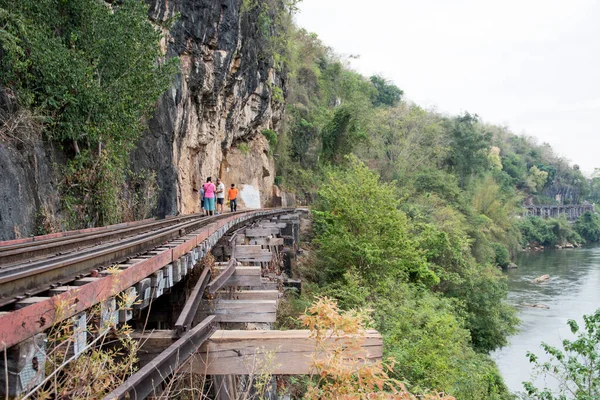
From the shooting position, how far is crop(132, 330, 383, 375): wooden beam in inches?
126

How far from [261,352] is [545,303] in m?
28.3

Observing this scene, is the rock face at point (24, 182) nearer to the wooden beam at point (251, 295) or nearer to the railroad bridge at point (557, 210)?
the wooden beam at point (251, 295)

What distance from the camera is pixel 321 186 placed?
25359 millimetres

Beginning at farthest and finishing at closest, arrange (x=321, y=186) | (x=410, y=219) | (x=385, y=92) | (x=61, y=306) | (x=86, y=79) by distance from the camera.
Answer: (x=385, y=92) → (x=410, y=219) → (x=321, y=186) → (x=86, y=79) → (x=61, y=306)

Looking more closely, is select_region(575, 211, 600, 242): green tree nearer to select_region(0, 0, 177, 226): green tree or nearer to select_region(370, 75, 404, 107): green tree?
select_region(370, 75, 404, 107): green tree

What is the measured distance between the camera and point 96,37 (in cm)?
1163

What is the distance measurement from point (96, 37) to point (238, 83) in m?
13.1

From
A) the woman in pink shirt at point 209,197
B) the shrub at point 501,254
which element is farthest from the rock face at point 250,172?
the shrub at point 501,254

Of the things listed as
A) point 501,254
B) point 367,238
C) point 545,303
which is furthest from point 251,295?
point 501,254

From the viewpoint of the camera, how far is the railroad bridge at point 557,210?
7756 cm

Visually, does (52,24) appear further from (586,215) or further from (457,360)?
(586,215)

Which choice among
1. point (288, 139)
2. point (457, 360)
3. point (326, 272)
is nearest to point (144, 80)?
point (326, 272)

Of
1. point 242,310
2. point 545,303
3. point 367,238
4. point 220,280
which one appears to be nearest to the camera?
point 242,310

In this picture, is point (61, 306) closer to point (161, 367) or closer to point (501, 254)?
point (161, 367)
